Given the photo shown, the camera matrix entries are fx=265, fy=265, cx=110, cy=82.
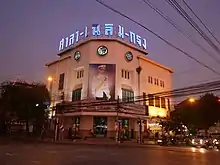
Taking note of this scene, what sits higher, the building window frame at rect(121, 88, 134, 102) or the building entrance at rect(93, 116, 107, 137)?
the building window frame at rect(121, 88, 134, 102)

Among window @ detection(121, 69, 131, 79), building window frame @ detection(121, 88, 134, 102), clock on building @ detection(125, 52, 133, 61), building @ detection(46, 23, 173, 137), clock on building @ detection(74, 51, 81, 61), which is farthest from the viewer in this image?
clock on building @ detection(74, 51, 81, 61)

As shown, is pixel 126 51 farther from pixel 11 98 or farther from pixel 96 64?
pixel 11 98

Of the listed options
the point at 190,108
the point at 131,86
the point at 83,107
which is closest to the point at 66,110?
the point at 83,107

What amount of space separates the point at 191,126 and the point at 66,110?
27.7 meters

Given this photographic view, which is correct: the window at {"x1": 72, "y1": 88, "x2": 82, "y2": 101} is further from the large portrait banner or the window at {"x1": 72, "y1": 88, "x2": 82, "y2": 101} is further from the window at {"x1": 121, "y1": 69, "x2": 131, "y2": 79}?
the window at {"x1": 121, "y1": 69, "x2": 131, "y2": 79}

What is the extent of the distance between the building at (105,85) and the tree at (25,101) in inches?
151

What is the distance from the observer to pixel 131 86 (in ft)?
158

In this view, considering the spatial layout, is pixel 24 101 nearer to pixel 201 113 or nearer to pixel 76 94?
pixel 76 94

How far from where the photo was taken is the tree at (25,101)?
150ft

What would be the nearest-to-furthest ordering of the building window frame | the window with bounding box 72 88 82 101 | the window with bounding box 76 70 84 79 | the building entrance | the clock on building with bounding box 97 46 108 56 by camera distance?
the building entrance
the clock on building with bounding box 97 46 108 56
the building window frame
the window with bounding box 72 88 82 101
the window with bounding box 76 70 84 79

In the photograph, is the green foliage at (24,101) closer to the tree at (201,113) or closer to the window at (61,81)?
the window at (61,81)

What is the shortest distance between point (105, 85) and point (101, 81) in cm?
96

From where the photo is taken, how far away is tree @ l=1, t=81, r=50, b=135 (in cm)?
4575

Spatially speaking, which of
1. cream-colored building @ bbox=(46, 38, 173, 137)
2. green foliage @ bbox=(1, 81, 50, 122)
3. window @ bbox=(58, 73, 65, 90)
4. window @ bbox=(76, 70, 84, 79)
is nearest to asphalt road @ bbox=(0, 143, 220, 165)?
cream-colored building @ bbox=(46, 38, 173, 137)
